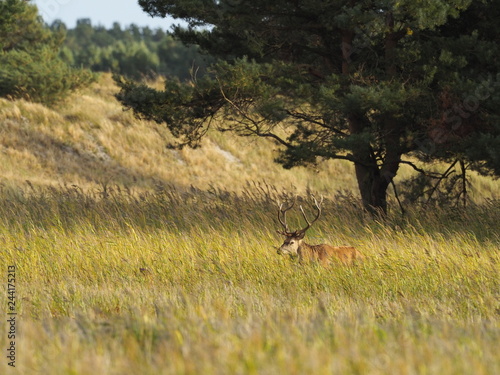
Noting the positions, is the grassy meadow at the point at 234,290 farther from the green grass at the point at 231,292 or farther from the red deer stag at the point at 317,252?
the red deer stag at the point at 317,252

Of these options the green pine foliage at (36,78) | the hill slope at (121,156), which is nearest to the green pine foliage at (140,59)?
the green pine foliage at (36,78)

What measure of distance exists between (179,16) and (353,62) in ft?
11.1

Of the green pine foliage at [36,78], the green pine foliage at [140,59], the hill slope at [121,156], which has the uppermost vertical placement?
the green pine foliage at [140,59]

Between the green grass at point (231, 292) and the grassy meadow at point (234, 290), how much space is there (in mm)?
15

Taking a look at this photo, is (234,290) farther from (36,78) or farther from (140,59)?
(140,59)

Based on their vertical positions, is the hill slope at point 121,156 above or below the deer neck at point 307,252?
above

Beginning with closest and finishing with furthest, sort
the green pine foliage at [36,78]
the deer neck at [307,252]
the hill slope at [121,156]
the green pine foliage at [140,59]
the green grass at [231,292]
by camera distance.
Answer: the green grass at [231,292]
the deer neck at [307,252]
the hill slope at [121,156]
the green pine foliage at [36,78]
the green pine foliage at [140,59]

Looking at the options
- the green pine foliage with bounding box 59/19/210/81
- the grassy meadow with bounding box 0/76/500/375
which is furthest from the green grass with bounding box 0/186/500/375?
the green pine foliage with bounding box 59/19/210/81

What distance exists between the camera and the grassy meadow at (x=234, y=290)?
2959 mm

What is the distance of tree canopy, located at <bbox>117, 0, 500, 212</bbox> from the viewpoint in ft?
32.9

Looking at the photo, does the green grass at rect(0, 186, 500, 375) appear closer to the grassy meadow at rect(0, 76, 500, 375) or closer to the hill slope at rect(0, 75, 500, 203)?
the grassy meadow at rect(0, 76, 500, 375)

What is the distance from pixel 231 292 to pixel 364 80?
6.30 m

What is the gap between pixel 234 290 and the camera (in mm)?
5871

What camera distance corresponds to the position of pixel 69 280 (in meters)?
6.50
